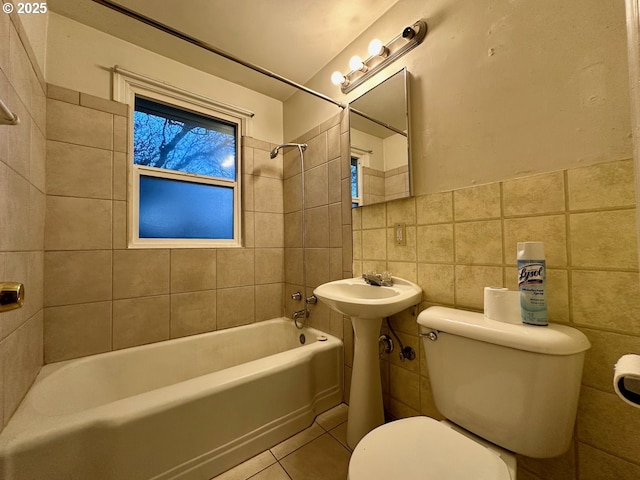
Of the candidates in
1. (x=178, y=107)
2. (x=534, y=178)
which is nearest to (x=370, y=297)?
(x=534, y=178)

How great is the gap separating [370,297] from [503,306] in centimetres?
61

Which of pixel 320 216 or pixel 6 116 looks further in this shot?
pixel 320 216

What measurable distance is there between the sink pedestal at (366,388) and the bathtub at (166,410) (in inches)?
12.3

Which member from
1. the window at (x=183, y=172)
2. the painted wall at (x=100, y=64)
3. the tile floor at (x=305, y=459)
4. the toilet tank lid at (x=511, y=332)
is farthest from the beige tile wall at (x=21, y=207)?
the toilet tank lid at (x=511, y=332)

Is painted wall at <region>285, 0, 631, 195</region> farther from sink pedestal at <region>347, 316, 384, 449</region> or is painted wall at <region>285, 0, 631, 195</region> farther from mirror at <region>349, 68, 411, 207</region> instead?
sink pedestal at <region>347, 316, 384, 449</region>

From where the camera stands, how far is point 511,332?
0.77 m

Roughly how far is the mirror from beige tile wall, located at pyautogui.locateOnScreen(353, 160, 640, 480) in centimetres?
28

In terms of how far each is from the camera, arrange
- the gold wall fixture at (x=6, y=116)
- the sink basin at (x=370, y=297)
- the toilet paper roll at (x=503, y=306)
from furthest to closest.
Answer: the sink basin at (x=370, y=297), the toilet paper roll at (x=503, y=306), the gold wall fixture at (x=6, y=116)

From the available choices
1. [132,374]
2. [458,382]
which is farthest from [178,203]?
[458,382]

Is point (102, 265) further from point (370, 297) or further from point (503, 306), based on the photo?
point (503, 306)

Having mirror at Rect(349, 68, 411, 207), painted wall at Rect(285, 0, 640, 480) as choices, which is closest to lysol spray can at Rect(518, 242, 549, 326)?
painted wall at Rect(285, 0, 640, 480)

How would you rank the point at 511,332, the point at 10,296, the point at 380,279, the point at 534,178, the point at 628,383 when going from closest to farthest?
the point at 628,383
the point at 10,296
the point at 511,332
the point at 534,178
the point at 380,279

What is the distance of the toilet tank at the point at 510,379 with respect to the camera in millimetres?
708

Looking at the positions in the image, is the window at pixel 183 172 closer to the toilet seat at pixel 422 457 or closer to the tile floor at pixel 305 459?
the tile floor at pixel 305 459
